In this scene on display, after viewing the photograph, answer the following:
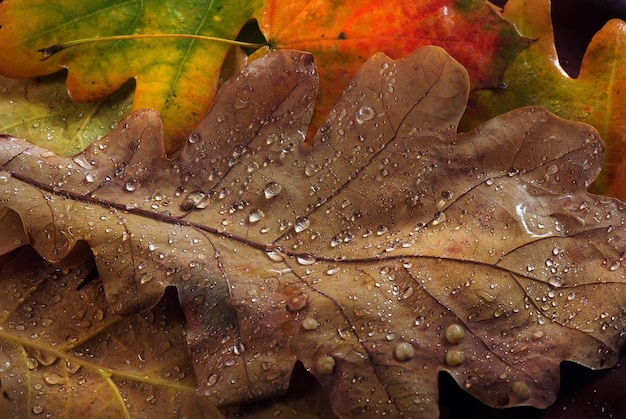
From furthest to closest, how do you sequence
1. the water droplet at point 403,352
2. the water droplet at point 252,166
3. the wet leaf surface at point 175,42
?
the wet leaf surface at point 175,42 → the water droplet at point 252,166 → the water droplet at point 403,352

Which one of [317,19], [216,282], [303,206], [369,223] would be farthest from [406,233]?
[317,19]

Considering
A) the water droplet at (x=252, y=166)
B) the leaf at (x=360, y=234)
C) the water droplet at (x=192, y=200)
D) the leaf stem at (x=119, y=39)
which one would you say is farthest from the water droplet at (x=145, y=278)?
the leaf stem at (x=119, y=39)

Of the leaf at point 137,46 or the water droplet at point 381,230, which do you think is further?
the leaf at point 137,46

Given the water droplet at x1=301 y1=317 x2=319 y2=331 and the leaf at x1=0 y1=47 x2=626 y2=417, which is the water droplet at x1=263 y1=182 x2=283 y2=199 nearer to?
the leaf at x1=0 y1=47 x2=626 y2=417

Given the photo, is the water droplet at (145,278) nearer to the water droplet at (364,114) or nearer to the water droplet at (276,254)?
the water droplet at (276,254)

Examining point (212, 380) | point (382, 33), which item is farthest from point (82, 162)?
point (382, 33)
